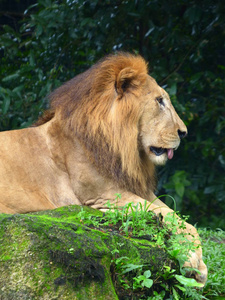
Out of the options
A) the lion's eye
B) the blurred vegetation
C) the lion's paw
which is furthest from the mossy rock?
the blurred vegetation

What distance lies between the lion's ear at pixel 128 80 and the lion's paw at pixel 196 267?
140 cm

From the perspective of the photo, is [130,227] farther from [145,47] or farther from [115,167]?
[145,47]

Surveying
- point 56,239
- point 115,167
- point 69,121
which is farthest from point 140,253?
point 69,121

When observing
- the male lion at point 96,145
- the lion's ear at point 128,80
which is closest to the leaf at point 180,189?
the male lion at point 96,145

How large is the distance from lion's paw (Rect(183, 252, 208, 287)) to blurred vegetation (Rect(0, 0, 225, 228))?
3.24 metres

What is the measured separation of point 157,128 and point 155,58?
3544mm

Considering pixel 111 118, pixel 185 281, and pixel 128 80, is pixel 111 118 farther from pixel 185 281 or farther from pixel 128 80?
pixel 185 281

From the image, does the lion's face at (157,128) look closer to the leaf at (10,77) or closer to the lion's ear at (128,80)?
the lion's ear at (128,80)

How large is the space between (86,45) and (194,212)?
290 centimetres

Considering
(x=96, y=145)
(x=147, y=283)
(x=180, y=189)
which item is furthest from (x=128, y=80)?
(x=180, y=189)

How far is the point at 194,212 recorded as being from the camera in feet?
25.4

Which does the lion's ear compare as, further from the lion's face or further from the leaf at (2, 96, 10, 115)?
the leaf at (2, 96, 10, 115)

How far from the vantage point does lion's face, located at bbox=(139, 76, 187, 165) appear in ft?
12.5

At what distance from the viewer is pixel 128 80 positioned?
12.7 feet
